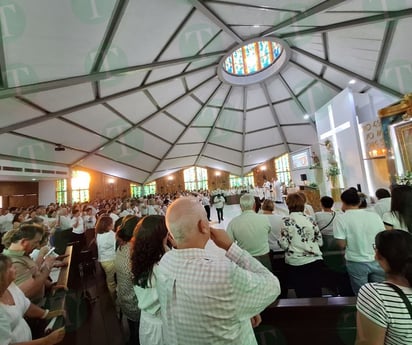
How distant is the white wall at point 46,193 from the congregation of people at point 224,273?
50.0ft

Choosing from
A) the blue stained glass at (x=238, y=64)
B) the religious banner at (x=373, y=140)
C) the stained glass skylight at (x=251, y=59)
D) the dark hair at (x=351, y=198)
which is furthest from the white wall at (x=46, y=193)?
the religious banner at (x=373, y=140)

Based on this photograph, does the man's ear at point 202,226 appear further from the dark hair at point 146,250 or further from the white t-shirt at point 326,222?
the white t-shirt at point 326,222

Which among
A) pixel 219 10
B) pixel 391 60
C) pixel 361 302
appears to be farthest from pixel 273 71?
pixel 361 302

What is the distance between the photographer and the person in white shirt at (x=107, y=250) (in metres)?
2.49

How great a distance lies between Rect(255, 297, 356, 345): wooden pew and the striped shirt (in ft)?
1.61

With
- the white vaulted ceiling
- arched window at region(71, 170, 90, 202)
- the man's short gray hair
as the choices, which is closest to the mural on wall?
the white vaulted ceiling

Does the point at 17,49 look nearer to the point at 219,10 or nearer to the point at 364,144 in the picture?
the point at 219,10

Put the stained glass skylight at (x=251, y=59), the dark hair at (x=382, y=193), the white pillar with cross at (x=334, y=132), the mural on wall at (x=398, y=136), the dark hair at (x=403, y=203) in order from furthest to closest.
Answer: the stained glass skylight at (x=251, y=59), the white pillar with cross at (x=334, y=132), the mural on wall at (x=398, y=136), the dark hair at (x=382, y=193), the dark hair at (x=403, y=203)

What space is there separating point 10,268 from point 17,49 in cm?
456

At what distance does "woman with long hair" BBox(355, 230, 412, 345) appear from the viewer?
2.96ft

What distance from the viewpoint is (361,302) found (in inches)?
38.8

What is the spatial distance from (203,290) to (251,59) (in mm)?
12851

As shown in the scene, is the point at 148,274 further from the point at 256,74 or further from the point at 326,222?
the point at 256,74

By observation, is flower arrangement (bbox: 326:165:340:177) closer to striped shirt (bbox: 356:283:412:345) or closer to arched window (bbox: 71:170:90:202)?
striped shirt (bbox: 356:283:412:345)
